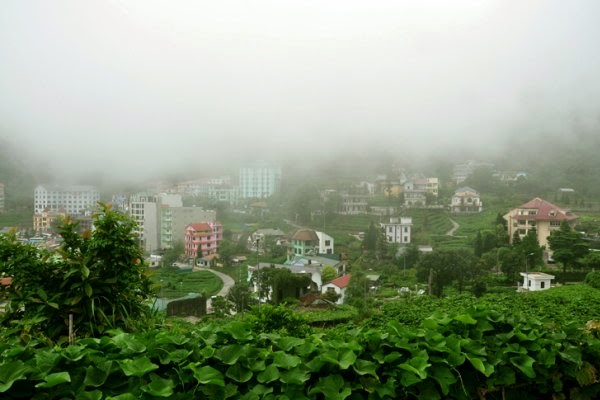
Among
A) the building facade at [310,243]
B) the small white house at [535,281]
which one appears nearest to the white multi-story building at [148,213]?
the building facade at [310,243]

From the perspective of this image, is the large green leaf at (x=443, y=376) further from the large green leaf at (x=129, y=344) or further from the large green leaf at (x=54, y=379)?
the large green leaf at (x=54, y=379)

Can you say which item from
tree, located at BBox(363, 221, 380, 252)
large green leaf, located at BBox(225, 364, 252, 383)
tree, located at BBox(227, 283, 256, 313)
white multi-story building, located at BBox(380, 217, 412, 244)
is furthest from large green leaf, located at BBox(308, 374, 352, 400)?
white multi-story building, located at BBox(380, 217, 412, 244)

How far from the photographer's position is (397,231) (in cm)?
1538

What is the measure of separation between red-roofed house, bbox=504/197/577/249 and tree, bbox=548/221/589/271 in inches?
23.5

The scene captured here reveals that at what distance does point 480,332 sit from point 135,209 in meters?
14.5

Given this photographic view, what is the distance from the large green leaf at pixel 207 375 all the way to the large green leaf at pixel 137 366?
81mm

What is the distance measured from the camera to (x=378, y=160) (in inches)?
901

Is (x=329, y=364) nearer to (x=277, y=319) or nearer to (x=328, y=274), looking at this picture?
(x=277, y=319)

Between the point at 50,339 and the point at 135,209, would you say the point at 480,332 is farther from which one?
the point at 135,209

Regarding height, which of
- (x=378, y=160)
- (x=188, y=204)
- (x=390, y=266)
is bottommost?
(x=390, y=266)

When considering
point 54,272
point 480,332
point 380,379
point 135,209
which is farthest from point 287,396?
point 135,209

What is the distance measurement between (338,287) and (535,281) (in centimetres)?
406

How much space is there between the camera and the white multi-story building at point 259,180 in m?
20.8

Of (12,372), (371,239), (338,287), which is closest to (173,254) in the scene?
(338,287)
